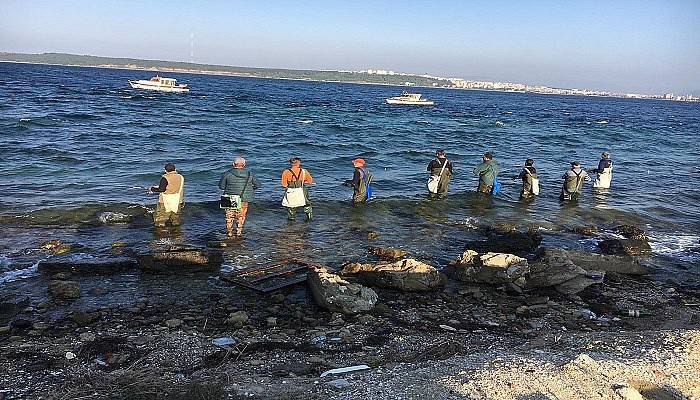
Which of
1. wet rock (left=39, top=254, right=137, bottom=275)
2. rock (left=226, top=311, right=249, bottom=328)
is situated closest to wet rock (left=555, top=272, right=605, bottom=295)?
rock (left=226, top=311, right=249, bottom=328)

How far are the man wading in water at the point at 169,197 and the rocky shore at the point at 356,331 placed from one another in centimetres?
203

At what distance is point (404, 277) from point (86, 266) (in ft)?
20.0

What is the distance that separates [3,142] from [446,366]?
26.9 meters

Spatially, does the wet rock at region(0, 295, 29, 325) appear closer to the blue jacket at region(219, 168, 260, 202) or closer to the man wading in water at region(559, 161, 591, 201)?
the blue jacket at region(219, 168, 260, 202)

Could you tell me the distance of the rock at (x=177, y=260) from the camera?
10461mm

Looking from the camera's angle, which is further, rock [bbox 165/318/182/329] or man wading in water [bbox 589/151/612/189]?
man wading in water [bbox 589/151/612/189]

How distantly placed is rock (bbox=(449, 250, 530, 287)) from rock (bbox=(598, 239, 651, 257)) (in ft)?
13.0

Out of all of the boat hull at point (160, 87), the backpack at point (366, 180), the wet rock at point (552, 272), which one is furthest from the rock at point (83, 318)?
the boat hull at point (160, 87)

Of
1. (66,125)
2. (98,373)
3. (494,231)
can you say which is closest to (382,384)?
(98,373)

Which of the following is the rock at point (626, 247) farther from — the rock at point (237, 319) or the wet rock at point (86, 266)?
the wet rock at point (86, 266)

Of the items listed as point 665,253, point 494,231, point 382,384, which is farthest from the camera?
point 494,231

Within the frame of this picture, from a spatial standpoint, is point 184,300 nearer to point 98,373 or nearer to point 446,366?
point 98,373

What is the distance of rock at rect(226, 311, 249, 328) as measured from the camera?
8.16m

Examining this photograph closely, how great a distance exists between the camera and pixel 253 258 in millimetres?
11867
